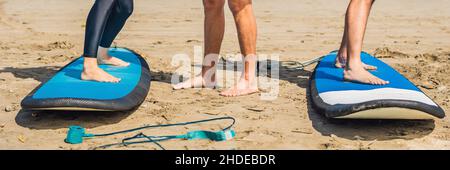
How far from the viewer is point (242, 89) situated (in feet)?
14.6

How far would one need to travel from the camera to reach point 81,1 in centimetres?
1147

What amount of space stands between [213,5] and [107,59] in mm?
1022

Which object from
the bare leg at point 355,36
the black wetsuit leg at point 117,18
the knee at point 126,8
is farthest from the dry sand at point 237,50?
the knee at point 126,8

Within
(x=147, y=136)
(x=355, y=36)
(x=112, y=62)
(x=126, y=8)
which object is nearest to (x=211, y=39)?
(x=126, y=8)

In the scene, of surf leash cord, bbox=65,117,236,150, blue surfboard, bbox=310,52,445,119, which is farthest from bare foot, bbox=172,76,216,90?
surf leash cord, bbox=65,117,236,150

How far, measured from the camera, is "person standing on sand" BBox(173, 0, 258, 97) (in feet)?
14.2

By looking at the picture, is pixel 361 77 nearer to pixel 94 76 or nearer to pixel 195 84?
pixel 195 84

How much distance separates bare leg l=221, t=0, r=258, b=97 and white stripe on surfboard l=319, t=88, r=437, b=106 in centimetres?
82

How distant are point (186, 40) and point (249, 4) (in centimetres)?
301

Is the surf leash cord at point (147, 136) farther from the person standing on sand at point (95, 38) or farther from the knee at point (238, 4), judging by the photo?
the knee at point (238, 4)

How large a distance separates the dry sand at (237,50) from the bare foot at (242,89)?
0.25 feet

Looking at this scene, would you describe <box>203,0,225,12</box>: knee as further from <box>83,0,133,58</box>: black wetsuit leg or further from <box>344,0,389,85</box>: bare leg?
<box>344,0,389,85</box>: bare leg
